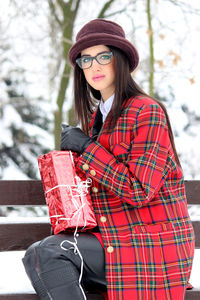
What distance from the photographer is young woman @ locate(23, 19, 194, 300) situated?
1873 millimetres

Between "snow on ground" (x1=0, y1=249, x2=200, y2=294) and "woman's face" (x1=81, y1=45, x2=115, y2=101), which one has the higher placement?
"woman's face" (x1=81, y1=45, x2=115, y2=101)

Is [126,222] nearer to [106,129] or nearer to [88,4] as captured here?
[106,129]

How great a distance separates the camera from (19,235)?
2.69 meters

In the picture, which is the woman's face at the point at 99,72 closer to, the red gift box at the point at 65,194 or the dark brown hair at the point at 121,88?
the dark brown hair at the point at 121,88

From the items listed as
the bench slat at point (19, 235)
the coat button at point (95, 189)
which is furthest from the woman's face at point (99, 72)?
the bench slat at point (19, 235)

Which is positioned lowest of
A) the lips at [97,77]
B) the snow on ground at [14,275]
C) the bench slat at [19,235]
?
the snow on ground at [14,275]

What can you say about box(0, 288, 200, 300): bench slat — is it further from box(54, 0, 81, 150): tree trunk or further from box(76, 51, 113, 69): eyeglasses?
box(54, 0, 81, 150): tree trunk

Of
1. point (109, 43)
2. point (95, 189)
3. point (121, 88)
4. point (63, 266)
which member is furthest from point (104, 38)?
point (63, 266)

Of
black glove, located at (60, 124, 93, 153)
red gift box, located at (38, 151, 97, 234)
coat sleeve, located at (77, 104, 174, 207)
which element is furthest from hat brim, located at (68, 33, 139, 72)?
red gift box, located at (38, 151, 97, 234)

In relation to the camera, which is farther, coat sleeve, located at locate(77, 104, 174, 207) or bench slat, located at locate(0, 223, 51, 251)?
bench slat, located at locate(0, 223, 51, 251)

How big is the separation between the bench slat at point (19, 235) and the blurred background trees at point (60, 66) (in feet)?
13.1

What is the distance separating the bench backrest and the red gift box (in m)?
0.63

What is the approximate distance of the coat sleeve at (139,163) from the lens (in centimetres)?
191

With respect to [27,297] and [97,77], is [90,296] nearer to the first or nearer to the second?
[27,297]
